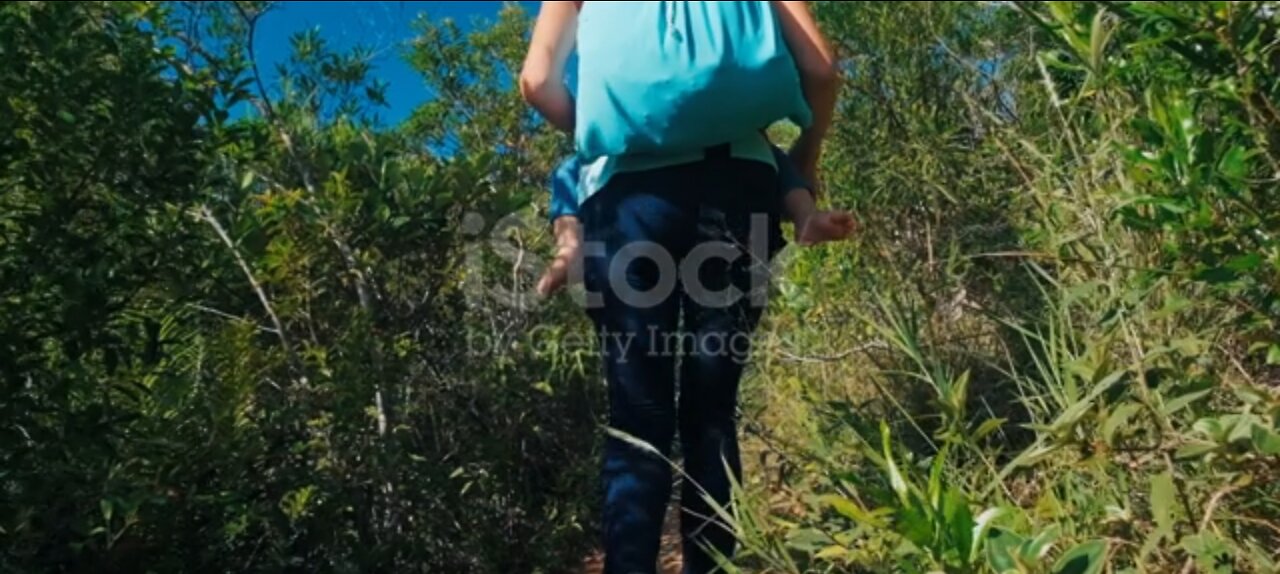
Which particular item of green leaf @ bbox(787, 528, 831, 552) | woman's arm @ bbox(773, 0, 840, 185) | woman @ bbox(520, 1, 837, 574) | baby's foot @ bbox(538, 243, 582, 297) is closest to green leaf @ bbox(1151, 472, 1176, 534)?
green leaf @ bbox(787, 528, 831, 552)

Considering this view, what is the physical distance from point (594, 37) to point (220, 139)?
71cm

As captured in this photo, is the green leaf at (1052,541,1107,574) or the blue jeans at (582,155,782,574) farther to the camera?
the blue jeans at (582,155,782,574)

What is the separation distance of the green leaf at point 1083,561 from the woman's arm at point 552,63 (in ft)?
3.57

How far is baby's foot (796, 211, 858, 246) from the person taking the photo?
80.6 inches

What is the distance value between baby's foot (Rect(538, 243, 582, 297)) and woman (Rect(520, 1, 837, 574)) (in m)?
0.05

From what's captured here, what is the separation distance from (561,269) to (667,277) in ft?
0.66

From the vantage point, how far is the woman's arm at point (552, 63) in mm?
2037

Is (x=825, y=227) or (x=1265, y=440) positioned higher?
(x=825, y=227)

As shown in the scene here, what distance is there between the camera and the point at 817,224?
6.73 feet

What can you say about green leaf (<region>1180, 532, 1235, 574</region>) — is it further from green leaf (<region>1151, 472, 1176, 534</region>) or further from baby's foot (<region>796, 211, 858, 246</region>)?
baby's foot (<region>796, 211, 858, 246</region>)

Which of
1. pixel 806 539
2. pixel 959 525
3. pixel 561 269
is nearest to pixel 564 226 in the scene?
pixel 561 269

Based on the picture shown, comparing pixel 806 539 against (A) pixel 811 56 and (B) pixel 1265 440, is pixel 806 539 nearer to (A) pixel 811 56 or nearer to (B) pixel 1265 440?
(B) pixel 1265 440

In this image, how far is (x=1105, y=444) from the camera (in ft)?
4.69

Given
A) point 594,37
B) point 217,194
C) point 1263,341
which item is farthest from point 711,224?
point 217,194
